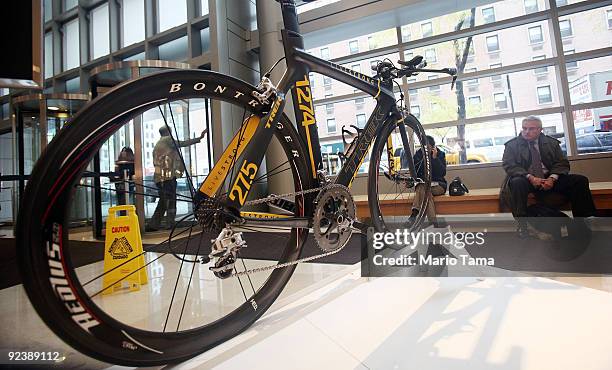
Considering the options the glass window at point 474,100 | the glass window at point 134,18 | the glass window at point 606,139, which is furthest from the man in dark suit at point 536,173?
the glass window at point 134,18

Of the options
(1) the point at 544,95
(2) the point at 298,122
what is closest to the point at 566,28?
(1) the point at 544,95

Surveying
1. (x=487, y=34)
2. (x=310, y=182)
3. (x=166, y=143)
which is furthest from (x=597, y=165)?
(x=166, y=143)

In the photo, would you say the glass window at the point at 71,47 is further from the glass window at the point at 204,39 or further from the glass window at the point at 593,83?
the glass window at the point at 593,83

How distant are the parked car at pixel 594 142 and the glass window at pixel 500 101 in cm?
81

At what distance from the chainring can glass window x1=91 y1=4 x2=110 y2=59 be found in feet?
21.4

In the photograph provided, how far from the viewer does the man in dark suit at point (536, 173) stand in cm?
242

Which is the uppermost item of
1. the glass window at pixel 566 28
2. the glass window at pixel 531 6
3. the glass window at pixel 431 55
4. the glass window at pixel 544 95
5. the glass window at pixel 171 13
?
the glass window at pixel 171 13

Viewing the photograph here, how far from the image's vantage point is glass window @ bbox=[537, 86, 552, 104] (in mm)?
3968

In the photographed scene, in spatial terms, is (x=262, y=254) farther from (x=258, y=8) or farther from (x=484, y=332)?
(x=258, y=8)

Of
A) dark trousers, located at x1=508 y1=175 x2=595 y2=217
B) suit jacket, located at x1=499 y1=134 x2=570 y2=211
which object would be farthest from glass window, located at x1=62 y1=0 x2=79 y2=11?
dark trousers, located at x1=508 y1=175 x2=595 y2=217

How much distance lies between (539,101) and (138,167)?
5412 millimetres

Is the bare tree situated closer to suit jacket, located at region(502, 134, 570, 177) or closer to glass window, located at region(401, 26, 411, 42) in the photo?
glass window, located at region(401, 26, 411, 42)

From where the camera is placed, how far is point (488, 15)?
172 inches

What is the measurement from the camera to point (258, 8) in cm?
460
